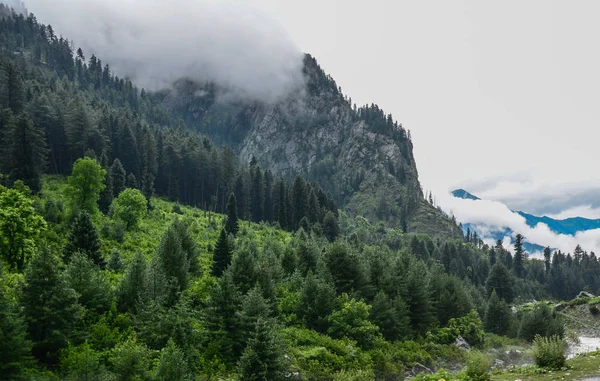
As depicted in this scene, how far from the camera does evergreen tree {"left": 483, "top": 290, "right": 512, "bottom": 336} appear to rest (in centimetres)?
8038

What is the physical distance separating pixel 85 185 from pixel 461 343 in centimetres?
6763

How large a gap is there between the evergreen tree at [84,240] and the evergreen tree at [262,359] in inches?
1004

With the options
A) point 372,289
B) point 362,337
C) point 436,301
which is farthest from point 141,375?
point 436,301

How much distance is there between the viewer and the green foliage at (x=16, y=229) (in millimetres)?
42156

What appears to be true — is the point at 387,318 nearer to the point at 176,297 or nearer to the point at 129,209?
the point at 176,297

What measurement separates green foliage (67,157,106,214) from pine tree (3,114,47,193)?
30.7ft

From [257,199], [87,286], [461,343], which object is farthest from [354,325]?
[257,199]

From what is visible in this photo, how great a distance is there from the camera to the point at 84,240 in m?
44.4

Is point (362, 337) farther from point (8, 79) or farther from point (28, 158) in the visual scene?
point (8, 79)

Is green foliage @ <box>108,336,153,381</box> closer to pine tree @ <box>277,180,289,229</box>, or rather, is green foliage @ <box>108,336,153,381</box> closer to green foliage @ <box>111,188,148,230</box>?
green foliage @ <box>111,188,148,230</box>

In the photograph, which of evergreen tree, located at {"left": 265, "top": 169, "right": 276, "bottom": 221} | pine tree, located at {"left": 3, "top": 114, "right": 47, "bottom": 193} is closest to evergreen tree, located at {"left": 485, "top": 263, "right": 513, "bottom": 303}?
evergreen tree, located at {"left": 265, "top": 169, "right": 276, "bottom": 221}

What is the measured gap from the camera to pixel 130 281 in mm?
35688

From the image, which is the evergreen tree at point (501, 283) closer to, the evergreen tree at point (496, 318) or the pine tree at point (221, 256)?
the evergreen tree at point (496, 318)

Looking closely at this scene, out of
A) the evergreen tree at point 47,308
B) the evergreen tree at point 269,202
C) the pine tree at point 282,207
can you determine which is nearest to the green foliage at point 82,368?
the evergreen tree at point 47,308
